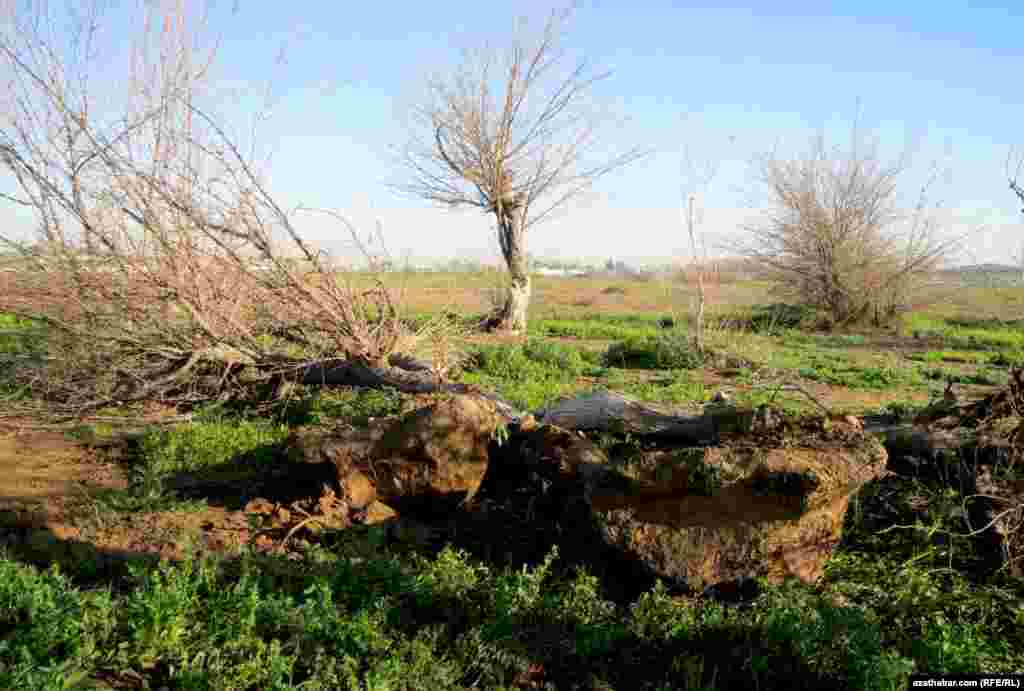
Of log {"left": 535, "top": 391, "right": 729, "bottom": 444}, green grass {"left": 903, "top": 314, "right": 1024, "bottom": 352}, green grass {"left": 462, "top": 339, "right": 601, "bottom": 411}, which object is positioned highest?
log {"left": 535, "top": 391, "right": 729, "bottom": 444}

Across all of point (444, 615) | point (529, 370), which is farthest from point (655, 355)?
point (444, 615)

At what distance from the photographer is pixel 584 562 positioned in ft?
13.9

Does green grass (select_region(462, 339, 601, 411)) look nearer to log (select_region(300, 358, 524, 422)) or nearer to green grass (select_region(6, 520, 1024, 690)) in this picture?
log (select_region(300, 358, 524, 422))

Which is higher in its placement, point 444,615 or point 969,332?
point 444,615

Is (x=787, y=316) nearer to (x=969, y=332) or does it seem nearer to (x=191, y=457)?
(x=969, y=332)

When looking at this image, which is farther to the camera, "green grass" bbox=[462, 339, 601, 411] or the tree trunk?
the tree trunk

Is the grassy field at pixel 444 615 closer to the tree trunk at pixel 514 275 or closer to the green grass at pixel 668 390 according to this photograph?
the green grass at pixel 668 390

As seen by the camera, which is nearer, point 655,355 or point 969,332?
point 655,355

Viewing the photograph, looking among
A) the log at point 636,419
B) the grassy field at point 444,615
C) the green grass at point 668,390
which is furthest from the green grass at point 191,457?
the green grass at point 668,390

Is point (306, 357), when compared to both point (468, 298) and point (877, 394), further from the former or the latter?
point (877, 394)

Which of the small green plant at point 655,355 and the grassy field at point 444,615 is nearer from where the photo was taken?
the grassy field at point 444,615

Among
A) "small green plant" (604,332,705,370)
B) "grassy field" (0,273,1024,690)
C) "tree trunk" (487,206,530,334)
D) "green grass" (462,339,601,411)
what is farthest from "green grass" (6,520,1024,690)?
"tree trunk" (487,206,530,334)

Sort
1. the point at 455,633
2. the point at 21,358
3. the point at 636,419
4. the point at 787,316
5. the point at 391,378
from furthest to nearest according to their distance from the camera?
the point at 787,316 → the point at 21,358 → the point at 391,378 → the point at 636,419 → the point at 455,633

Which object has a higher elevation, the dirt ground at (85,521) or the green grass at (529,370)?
the green grass at (529,370)
